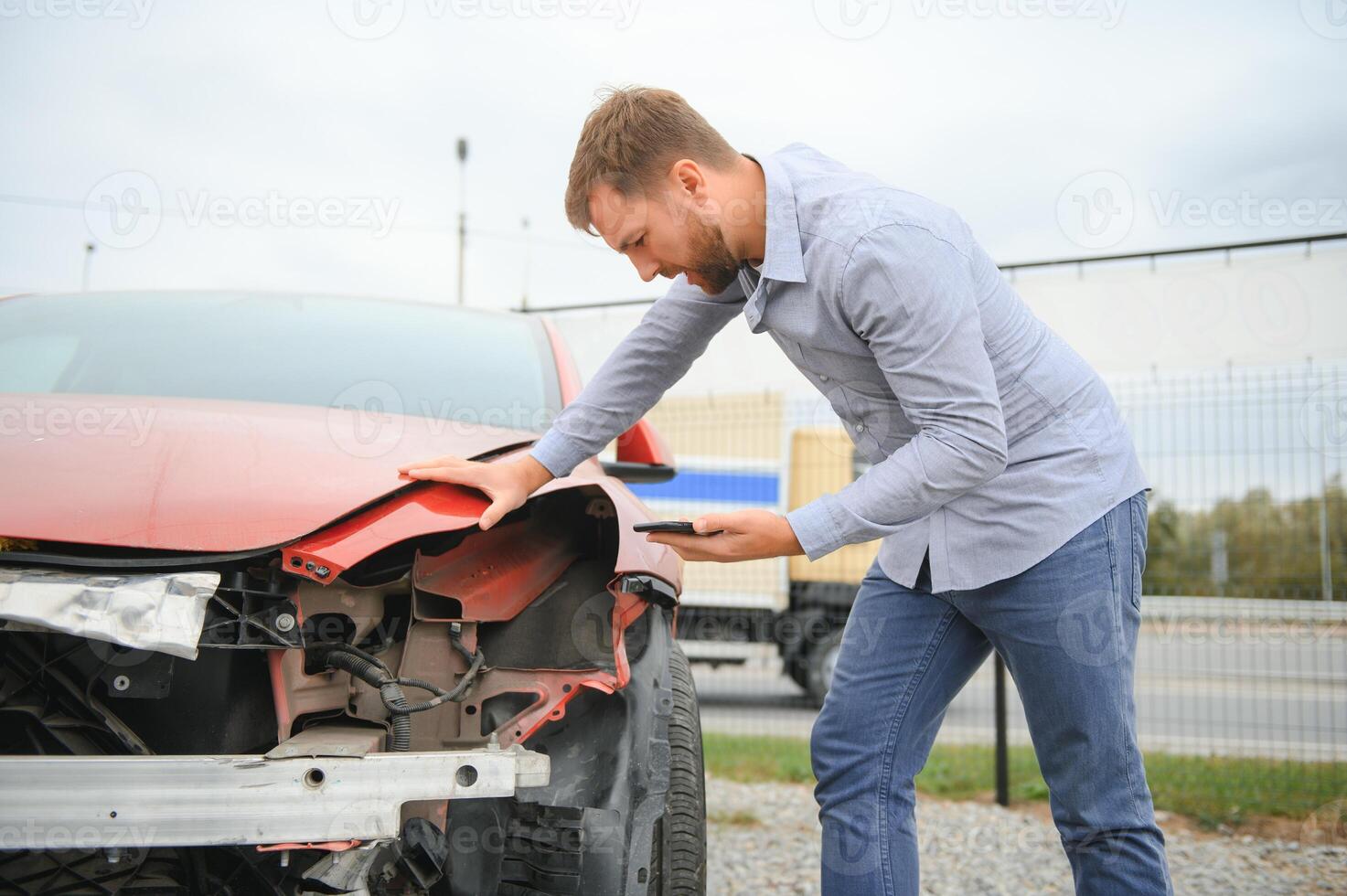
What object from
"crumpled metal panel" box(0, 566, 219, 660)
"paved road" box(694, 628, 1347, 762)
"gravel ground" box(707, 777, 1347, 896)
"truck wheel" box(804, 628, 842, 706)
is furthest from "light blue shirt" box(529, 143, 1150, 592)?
"truck wheel" box(804, 628, 842, 706)

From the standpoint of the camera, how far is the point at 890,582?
2.03 meters

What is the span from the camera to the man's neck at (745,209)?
70.5 inches

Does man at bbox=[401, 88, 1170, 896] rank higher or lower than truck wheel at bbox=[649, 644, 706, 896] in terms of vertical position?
higher

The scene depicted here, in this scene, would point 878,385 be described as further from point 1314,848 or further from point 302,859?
point 1314,848

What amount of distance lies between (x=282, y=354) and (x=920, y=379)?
1622 millimetres

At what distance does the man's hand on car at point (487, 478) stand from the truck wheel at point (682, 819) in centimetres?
61

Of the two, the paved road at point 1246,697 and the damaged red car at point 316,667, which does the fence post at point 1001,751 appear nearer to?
the paved road at point 1246,697

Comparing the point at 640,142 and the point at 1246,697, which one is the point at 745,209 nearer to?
the point at 640,142

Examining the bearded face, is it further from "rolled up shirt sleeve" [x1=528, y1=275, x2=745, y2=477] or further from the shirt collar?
"rolled up shirt sleeve" [x1=528, y1=275, x2=745, y2=477]

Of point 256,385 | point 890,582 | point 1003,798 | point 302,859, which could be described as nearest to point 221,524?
point 302,859

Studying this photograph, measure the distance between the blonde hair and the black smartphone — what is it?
58 cm

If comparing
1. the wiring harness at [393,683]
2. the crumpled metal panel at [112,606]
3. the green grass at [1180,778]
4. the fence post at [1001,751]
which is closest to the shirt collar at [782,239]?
the wiring harness at [393,683]

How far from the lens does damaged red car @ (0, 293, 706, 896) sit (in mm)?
1386

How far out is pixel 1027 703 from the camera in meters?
1.85
